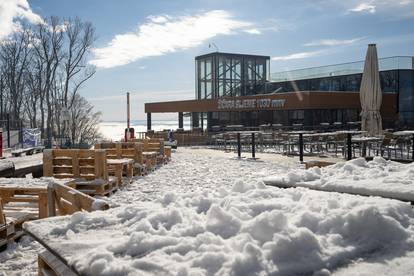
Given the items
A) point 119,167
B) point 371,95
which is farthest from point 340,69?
point 119,167

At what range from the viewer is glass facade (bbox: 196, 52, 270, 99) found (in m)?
39.2

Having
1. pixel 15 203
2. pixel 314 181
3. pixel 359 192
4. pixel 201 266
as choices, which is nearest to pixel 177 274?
pixel 201 266

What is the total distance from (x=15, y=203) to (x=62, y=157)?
2.28 meters

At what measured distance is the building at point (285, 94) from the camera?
93.5 feet

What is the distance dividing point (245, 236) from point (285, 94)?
26747 mm

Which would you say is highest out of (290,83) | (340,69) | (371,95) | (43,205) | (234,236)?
(340,69)

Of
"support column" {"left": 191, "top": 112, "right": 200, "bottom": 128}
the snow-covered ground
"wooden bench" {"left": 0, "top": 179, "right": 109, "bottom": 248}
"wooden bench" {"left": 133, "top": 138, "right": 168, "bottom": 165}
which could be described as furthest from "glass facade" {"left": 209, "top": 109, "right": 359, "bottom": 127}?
the snow-covered ground

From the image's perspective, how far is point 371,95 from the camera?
1620 centimetres

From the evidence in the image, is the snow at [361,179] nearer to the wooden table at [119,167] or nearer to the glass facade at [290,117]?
the wooden table at [119,167]

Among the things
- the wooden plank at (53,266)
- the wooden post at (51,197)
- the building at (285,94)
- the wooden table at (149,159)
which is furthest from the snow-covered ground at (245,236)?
the building at (285,94)

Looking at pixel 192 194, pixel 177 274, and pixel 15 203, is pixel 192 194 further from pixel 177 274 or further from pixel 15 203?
pixel 15 203

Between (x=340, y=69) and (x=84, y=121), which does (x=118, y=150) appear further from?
(x=84, y=121)

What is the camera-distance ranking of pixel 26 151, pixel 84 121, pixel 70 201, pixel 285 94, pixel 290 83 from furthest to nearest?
pixel 84 121, pixel 290 83, pixel 285 94, pixel 26 151, pixel 70 201

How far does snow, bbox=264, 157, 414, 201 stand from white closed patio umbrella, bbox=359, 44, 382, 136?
39.0 ft
